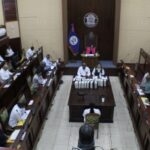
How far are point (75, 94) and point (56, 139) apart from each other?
1543 millimetres

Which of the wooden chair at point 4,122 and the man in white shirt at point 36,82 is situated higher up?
the man in white shirt at point 36,82

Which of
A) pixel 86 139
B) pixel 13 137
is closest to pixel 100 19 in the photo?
pixel 13 137

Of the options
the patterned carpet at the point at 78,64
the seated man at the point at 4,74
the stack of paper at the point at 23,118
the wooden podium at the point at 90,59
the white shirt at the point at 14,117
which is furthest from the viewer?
the patterned carpet at the point at 78,64

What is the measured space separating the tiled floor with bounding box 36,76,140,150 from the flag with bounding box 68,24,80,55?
3.16 m

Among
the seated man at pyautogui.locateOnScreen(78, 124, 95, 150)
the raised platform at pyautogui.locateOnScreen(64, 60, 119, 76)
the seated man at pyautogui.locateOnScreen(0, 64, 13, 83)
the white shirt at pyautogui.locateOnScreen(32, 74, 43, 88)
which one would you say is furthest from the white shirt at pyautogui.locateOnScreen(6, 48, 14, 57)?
the seated man at pyautogui.locateOnScreen(78, 124, 95, 150)

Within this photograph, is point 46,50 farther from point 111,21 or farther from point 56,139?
point 56,139

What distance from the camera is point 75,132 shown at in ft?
17.8

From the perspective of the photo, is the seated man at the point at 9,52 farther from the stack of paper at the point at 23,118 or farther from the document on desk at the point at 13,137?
the document on desk at the point at 13,137

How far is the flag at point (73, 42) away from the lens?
29.6 feet

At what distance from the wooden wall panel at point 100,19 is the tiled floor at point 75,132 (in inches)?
145

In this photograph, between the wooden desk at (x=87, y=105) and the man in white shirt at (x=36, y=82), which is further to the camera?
the man in white shirt at (x=36, y=82)

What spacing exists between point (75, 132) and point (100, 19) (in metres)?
5.61

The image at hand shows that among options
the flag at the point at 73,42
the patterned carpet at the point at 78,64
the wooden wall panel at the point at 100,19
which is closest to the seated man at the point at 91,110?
the patterned carpet at the point at 78,64

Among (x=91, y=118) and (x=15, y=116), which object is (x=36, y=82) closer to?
(x=15, y=116)
